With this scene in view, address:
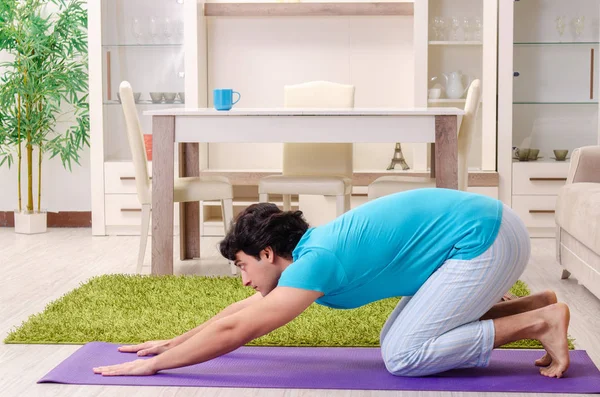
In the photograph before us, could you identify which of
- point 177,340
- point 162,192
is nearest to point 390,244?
point 177,340

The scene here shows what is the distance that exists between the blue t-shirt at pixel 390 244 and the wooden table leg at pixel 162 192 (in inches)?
70.8

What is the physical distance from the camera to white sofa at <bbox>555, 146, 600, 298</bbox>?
10.9 feet

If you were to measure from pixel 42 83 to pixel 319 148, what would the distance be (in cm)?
180

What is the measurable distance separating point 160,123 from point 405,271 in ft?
6.34

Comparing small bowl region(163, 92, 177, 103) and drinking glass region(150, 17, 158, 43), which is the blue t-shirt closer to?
small bowl region(163, 92, 177, 103)

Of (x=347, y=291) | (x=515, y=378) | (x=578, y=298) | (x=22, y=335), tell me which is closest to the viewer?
(x=347, y=291)

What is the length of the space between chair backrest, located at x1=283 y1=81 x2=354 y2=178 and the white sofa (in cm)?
140

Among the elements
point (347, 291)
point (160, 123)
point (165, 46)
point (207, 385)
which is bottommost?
point (207, 385)

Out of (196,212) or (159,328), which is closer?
(159,328)

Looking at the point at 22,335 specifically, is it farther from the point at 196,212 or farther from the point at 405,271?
the point at 196,212

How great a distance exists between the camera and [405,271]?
2.31 meters

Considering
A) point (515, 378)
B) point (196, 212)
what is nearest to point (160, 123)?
point (196, 212)

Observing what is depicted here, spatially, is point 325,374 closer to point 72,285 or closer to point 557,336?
point 557,336

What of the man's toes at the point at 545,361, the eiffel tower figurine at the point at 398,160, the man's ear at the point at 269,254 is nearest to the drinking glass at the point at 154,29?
the eiffel tower figurine at the point at 398,160
